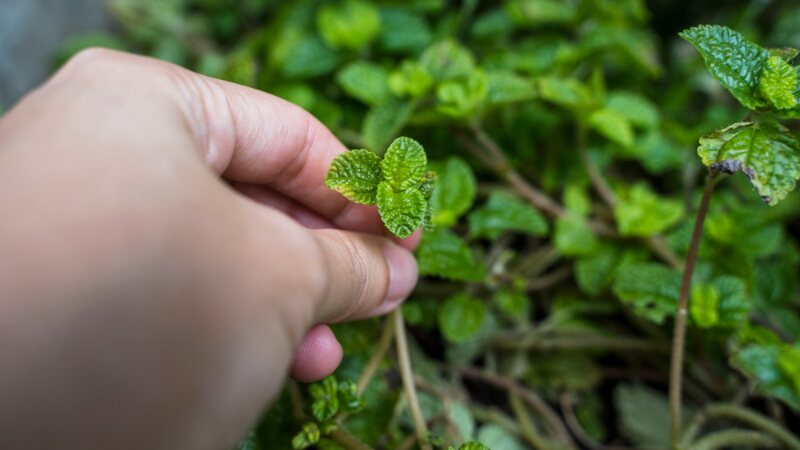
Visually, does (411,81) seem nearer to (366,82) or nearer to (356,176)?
(366,82)

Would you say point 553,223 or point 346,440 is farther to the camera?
point 553,223

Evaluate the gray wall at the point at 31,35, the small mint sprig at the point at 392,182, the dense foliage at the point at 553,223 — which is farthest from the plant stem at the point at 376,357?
the gray wall at the point at 31,35

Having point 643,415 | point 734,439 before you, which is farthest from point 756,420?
point 643,415

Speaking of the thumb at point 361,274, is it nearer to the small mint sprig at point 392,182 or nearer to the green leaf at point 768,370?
the small mint sprig at point 392,182

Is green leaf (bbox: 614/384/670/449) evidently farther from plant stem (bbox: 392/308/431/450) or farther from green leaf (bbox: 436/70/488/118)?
green leaf (bbox: 436/70/488/118)

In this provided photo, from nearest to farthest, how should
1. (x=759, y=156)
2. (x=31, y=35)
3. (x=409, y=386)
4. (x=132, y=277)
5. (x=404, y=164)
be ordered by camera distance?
(x=132, y=277)
(x=759, y=156)
(x=404, y=164)
(x=409, y=386)
(x=31, y=35)

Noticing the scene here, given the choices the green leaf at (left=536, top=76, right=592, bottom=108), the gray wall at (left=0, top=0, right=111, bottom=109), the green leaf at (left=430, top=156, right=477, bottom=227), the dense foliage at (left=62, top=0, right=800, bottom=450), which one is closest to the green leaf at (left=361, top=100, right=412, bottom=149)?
the dense foliage at (left=62, top=0, right=800, bottom=450)

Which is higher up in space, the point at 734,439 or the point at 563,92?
the point at 563,92

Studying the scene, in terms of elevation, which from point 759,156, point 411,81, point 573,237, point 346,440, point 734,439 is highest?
point 759,156

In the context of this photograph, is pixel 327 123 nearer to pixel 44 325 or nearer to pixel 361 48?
pixel 361 48
